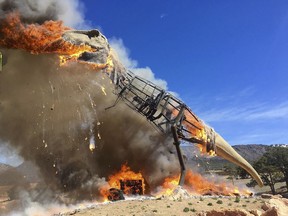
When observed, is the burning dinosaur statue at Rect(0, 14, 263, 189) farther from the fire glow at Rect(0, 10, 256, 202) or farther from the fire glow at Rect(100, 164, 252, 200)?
the fire glow at Rect(100, 164, 252, 200)

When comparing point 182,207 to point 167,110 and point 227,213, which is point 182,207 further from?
point 167,110

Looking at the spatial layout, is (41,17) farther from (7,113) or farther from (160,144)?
A: (160,144)

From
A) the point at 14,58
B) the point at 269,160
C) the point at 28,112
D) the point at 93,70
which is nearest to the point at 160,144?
Result: the point at 93,70

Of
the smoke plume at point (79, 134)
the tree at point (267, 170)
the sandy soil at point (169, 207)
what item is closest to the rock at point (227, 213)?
the sandy soil at point (169, 207)

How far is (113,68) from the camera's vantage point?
3312cm

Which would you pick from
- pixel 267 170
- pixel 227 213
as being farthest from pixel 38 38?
pixel 267 170

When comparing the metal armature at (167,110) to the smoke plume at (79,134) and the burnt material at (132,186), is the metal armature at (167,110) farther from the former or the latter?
the burnt material at (132,186)

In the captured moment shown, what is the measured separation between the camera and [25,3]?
23688 mm

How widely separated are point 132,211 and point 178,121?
13232 mm

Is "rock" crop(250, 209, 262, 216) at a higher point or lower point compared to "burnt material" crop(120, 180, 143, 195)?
lower

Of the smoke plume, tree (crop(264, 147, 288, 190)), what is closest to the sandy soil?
the smoke plume

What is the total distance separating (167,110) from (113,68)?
23.7 feet

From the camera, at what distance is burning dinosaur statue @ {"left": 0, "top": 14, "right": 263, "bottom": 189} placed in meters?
25.8

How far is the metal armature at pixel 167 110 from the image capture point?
3281cm
